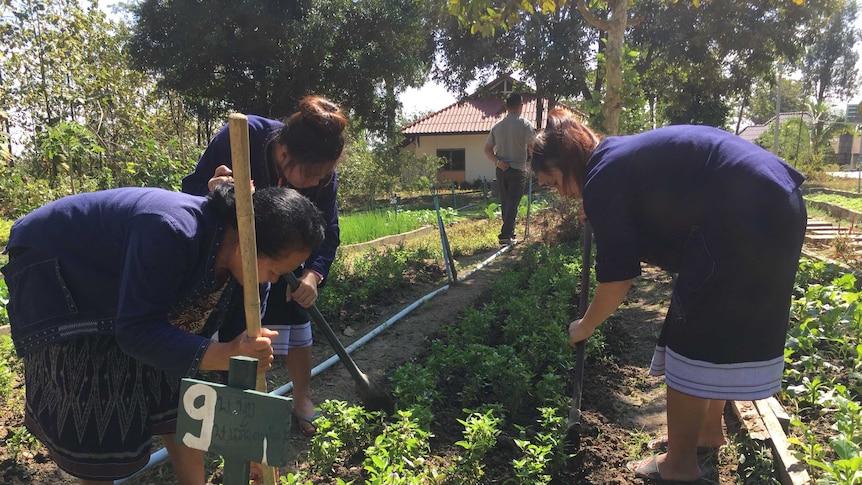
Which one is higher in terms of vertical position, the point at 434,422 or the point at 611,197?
the point at 611,197

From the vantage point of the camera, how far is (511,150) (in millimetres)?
7570

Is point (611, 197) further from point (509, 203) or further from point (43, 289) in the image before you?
point (509, 203)

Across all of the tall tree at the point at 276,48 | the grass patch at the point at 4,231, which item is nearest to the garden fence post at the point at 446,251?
the grass patch at the point at 4,231

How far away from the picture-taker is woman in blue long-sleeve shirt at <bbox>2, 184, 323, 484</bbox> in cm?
151

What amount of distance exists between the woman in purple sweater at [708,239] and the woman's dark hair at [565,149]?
0.07 meters

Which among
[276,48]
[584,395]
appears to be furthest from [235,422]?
[276,48]

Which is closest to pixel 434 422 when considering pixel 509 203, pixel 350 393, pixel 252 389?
pixel 350 393

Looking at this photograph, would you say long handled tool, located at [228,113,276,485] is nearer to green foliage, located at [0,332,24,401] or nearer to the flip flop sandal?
the flip flop sandal

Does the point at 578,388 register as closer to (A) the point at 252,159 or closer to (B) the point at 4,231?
(A) the point at 252,159

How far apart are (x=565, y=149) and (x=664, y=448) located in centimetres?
163

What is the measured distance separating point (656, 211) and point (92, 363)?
6.65ft

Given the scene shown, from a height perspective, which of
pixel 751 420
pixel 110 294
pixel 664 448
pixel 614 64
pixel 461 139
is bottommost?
pixel 664 448

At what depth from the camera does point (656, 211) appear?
2.07m

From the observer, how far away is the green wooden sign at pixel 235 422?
1238mm
